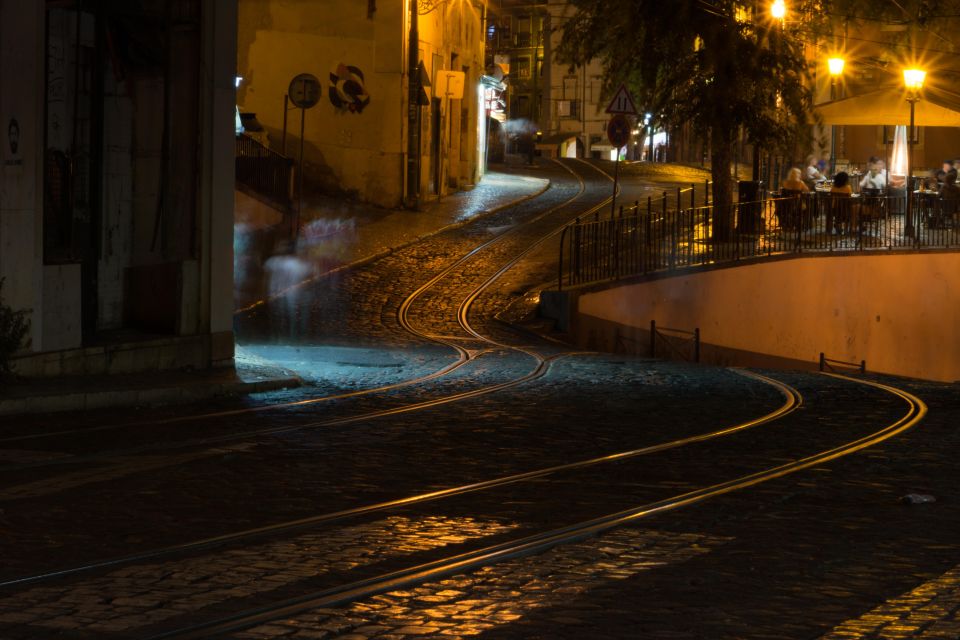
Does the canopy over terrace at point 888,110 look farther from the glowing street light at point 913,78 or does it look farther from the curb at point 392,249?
the curb at point 392,249

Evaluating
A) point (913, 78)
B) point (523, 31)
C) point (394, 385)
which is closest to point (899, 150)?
point (913, 78)

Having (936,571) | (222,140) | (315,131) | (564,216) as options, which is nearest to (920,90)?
(564,216)

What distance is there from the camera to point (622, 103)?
78.4ft

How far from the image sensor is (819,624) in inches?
219

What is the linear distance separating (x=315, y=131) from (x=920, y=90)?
48.1ft

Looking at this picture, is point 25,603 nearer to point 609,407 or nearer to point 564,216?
point 609,407

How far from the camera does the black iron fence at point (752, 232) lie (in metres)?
22.5

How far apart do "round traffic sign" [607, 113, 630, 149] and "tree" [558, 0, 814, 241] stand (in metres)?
1.28

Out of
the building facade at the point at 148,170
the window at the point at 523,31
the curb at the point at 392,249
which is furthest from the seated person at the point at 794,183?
the window at the point at 523,31

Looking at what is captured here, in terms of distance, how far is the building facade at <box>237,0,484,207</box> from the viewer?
34.0 metres

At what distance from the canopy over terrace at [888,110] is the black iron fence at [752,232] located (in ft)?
9.44

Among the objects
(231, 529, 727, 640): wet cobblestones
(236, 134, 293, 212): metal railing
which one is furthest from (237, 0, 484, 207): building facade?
(231, 529, 727, 640): wet cobblestones

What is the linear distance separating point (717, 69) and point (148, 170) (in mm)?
12496

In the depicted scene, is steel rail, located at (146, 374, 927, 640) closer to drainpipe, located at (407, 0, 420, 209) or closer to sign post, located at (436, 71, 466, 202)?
drainpipe, located at (407, 0, 420, 209)
